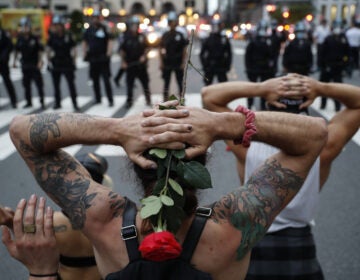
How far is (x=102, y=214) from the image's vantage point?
1.30 meters

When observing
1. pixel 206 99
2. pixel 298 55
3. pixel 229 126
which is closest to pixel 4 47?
pixel 298 55

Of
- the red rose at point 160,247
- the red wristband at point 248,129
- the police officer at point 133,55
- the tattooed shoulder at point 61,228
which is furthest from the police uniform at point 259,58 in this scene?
the red rose at point 160,247

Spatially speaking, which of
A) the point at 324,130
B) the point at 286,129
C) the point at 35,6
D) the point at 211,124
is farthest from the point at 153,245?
the point at 35,6

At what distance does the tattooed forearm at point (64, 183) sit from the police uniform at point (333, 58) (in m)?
7.66

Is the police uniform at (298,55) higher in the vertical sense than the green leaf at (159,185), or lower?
lower

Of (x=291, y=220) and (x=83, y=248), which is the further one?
(x=291, y=220)

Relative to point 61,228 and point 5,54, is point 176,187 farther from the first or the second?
point 5,54

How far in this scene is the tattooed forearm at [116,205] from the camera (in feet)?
4.29

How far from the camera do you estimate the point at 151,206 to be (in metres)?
1.15

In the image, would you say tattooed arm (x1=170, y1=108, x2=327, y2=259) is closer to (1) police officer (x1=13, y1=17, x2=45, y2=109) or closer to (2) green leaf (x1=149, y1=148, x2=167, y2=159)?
(2) green leaf (x1=149, y1=148, x2=167, y2=159)

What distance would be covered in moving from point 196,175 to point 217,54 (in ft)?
25.2

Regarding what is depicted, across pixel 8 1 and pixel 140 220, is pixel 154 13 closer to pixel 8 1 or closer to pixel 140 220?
pixel 8 1

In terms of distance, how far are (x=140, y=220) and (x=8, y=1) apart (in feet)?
142

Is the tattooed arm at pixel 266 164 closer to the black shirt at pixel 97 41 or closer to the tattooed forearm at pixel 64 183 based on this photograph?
the tattooed forearm at pixel 64 183
